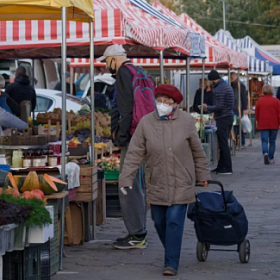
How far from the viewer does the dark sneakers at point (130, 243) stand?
8.02 m

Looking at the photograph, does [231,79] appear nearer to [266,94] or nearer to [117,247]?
[266,94]

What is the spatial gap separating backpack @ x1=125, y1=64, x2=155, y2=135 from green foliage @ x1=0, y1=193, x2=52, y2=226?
220 cm

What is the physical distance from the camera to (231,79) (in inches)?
840

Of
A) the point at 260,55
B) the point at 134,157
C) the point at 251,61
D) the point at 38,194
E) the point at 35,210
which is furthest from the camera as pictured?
the point at 260,55

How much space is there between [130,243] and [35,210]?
2.39m

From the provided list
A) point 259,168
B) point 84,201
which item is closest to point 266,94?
point 259,168

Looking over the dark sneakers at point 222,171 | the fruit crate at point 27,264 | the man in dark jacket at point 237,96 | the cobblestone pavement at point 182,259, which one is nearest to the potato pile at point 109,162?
the cobblestone pavement at point 182,259

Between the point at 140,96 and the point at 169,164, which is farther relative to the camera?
the point at 140,96

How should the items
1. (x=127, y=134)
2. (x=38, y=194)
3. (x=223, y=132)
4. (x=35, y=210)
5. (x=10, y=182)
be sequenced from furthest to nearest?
(x=223, y=132) < (x=127, y=134) < (x=10, y=182) < (x=38, y=194) < (x=35, y=210)

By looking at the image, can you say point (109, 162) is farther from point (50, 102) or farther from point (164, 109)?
point (50, 102)

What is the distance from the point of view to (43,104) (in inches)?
714

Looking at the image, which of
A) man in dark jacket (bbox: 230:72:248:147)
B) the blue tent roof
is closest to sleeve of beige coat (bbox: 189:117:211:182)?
man in dark jacket (bbox: 230:72:248:147)

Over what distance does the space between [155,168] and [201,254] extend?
108cm

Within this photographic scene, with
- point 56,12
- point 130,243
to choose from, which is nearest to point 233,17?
point 56,12
